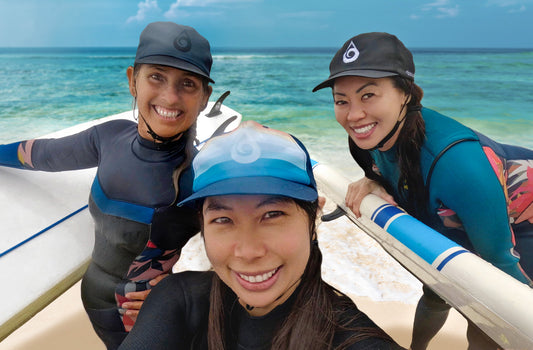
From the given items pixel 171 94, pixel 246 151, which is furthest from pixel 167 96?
pixel 246 151

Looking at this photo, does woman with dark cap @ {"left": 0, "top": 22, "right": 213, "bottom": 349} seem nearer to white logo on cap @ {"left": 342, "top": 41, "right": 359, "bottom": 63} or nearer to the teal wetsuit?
white logo on cap @ {"left": 342, "top": 41, "right": 359, "bottom": 63}

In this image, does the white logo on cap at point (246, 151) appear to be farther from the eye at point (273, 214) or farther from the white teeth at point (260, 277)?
the white teeth at point (260, 277)

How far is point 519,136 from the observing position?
38.7ft

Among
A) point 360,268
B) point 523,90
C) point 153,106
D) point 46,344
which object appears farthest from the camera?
point 523,90

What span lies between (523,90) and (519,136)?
33.7 feet

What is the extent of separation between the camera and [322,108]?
51.0 feet

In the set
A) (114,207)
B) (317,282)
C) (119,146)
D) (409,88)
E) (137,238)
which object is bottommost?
(137,238)

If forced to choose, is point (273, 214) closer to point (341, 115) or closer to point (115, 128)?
point (341, 115)

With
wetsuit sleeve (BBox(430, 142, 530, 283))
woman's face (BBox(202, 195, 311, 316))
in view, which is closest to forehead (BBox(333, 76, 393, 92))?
wetsuit sleeve (BBox(430, 142, 530, 283))

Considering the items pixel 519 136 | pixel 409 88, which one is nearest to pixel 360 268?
pixel 409 88

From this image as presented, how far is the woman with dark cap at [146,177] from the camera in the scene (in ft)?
4.84

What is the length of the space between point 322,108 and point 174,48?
14.6m

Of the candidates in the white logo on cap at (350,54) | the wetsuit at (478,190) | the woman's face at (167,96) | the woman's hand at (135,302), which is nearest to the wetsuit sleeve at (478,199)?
the wetsuit at (478,190)

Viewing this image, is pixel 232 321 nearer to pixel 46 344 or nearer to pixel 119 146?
pixel 119 146
